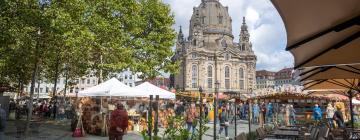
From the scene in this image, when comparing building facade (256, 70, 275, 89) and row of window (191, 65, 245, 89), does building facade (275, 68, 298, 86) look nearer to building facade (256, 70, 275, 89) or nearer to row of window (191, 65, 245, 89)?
building facade (256, 70, 275, 89)

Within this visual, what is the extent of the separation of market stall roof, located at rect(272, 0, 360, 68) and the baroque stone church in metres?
94.0

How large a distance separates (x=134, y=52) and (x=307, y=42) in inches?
1030

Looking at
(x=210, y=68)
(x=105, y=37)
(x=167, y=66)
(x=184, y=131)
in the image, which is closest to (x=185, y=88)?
(x=210, y=68)

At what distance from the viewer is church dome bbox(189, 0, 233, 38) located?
106 metres

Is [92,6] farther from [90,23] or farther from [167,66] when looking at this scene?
[167,66]

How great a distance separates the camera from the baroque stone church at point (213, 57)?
9931cm

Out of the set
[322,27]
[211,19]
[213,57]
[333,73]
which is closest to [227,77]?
[213,57]

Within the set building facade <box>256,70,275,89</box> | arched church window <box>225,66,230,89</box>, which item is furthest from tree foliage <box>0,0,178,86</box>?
building facade <box>256,70,275,89</box>

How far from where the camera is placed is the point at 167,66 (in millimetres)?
30312

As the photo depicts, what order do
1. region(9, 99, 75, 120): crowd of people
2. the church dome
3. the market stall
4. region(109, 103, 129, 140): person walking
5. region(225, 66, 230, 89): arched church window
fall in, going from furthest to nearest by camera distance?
the church dome → region(225, 66, 230, 89): arched church window → region(9, 99, 75, 120): crowd of people → the market stall → region(109, 103, 129, 140): person walking

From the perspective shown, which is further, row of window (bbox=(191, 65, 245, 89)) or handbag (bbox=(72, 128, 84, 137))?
row of window (bbox=(191, 65, 245, 89))

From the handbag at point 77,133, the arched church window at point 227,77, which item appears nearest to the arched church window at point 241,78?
the arched church window at point 227,77

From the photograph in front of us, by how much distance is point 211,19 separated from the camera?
106m

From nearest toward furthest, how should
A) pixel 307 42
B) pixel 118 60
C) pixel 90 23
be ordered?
pixel 307 42 → pixel 90 23 → pixel 118 60
